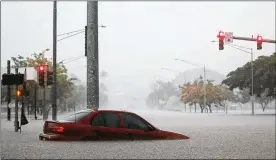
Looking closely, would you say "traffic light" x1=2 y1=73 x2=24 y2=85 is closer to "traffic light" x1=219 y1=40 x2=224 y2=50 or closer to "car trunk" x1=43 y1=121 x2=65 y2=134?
"car trunk" x1=43 y1=121 x2=65 y2=134

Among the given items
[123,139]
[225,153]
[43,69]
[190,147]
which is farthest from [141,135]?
[43,69]

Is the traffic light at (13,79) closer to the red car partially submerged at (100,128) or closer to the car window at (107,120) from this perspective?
the red car partially submerged at (100,128)

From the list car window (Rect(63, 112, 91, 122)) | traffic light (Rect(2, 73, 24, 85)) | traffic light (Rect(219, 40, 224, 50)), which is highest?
traffic light (Rect(219, 40, 224, 50))

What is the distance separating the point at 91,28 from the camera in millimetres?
21234

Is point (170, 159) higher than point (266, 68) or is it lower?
lower

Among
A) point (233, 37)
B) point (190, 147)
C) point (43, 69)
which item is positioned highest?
point (233, 37)

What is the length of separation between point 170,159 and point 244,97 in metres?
112

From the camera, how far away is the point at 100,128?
17.3 meters

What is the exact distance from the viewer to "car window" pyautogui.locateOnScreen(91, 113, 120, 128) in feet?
56.9

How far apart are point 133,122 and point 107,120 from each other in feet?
3.09

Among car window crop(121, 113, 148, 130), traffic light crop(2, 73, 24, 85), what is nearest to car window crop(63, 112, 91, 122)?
car window crop(121, 113, 148, 130)

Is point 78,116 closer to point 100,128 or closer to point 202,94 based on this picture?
point 100,128

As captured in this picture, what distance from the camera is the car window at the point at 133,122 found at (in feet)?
58.3

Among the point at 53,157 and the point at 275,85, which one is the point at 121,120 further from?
the point at 275,85
